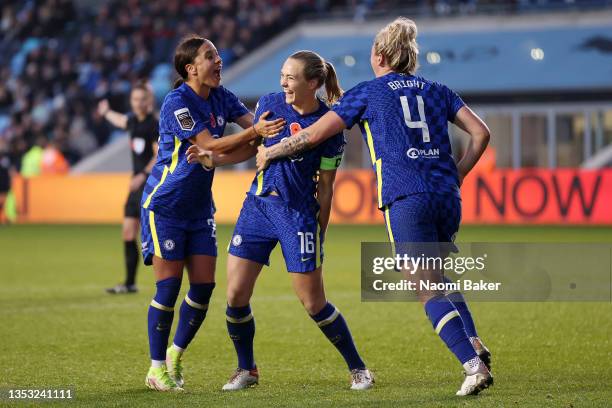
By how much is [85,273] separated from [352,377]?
8226 millimetres

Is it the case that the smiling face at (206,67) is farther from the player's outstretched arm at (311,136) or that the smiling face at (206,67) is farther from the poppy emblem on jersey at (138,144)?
the poppy emblem on jersey at (138,144)

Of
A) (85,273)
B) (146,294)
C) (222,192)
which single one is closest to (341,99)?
(146,294)

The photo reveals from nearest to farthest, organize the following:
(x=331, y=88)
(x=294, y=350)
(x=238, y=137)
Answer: (x=238, y=137) < (x=331, y=88) < (x=294, y=350)

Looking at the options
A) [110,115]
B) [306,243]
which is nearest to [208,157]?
[306,243]

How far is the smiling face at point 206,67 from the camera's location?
21.7 ft

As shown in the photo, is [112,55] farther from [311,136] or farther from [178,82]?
[311,136]

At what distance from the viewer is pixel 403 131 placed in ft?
19.9

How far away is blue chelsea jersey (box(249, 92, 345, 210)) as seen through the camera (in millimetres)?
6445

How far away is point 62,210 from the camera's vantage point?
25828 millimetres

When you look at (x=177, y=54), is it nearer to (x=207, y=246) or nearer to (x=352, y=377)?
(x=207, y=246)

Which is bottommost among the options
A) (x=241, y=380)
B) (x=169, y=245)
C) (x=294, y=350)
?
(x=294, y=350)

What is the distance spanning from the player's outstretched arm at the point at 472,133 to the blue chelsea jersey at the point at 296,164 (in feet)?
2.22

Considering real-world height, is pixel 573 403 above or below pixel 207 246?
below

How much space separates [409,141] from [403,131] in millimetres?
61
